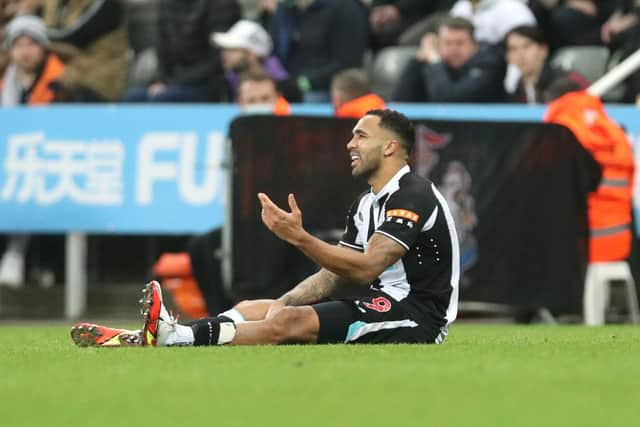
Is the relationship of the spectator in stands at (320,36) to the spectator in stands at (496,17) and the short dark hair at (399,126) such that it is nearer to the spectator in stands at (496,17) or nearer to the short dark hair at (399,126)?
the spectator in stands at (496,17)

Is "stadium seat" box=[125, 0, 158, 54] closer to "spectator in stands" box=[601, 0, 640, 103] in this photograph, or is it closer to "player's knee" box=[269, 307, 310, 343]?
"spectator in stands" box=[601, 0, 640, 103]

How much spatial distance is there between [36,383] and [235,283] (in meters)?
7.34

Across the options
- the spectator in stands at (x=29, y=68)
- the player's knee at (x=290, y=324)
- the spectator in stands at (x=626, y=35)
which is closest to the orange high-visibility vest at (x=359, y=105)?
the spectator in stands at (x=626, y=35)

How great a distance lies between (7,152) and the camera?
16.4 metres

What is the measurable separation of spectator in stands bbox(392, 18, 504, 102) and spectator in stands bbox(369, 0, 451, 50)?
1.73 metres

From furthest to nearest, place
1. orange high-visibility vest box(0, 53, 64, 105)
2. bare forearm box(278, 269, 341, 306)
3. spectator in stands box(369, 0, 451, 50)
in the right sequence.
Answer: spectator in stands box(369, 0, 451, 50), orange high-visibility vest box(0, 53, 64, 105), bare forearm box(278, 269, 341, 306)

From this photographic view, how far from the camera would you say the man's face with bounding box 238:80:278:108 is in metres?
15.6

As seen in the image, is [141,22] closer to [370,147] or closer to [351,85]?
[351,85]

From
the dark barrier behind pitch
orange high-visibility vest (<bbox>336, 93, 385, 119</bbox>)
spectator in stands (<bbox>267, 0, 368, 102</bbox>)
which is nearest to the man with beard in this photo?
the dark barrier behind pitch

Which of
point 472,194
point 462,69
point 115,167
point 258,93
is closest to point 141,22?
point 115,167

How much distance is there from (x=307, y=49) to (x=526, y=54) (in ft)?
8.77

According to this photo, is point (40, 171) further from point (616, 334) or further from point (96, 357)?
point (96, 357)

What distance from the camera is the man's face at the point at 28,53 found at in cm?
1739

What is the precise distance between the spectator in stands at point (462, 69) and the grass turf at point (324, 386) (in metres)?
7.17
